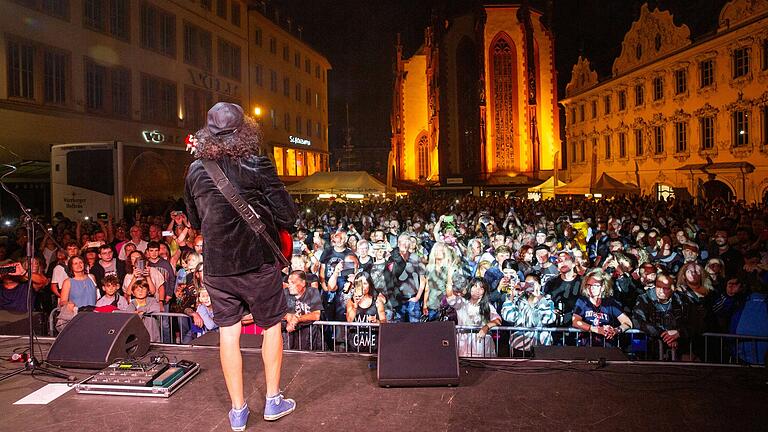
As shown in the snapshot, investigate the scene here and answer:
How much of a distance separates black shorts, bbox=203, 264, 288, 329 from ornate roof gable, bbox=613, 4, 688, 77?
32.5m

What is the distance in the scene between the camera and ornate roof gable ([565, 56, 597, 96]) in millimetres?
44031

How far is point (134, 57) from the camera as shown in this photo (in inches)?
1192

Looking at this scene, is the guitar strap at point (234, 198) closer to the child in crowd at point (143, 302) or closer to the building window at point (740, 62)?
the child in crowd at point (143, 302)

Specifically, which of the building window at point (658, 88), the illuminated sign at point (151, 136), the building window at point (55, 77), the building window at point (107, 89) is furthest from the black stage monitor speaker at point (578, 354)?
the building window at point (658, 88)

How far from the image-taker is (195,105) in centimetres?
3612

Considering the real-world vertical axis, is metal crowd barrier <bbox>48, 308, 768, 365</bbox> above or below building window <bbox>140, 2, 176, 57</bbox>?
below

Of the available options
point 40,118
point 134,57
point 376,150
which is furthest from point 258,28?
point 376,150

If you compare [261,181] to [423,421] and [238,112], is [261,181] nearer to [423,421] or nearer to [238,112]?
[238,112]

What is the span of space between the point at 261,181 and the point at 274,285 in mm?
708

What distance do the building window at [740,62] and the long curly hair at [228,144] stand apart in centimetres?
2834

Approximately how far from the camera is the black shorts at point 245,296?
3.70 m

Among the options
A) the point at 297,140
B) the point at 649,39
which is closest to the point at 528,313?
the point at 649,39

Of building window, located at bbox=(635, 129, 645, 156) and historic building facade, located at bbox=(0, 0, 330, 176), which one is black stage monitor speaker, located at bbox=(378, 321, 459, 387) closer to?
historic building facade, located at bbox=(0, 0, 330, 176)

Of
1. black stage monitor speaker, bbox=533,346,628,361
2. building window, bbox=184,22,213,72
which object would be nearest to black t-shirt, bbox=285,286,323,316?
black stage monitor speaker, bbox=533,346,628,361
